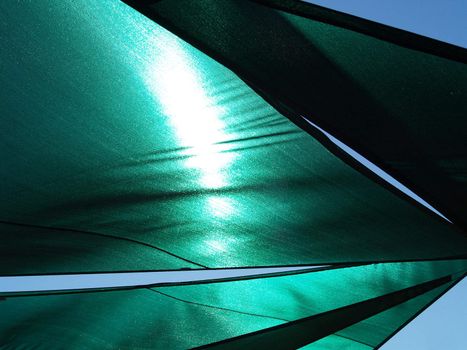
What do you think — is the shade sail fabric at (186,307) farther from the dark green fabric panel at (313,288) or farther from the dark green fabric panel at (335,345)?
the dark green fabric panel at (335,345)

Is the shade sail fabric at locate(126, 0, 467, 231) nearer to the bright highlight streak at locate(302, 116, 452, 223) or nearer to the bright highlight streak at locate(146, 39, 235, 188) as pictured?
the bright highlight streak at locate(302, 116, 452, 223)

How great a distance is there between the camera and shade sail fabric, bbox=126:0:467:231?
211 centimetres

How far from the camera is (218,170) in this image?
9.75 feet

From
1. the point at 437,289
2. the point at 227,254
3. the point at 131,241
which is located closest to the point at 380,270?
the point at 437,289

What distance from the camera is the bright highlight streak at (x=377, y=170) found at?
8.87 feet

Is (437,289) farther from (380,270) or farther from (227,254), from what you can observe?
(227,254)

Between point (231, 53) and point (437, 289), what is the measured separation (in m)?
2.51

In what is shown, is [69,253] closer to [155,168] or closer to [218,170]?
[155,168]

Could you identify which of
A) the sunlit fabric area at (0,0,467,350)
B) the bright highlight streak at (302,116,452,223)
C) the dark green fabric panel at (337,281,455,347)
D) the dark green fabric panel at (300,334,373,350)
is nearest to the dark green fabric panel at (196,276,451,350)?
the sunlit fabric area at (0,0,467,350)

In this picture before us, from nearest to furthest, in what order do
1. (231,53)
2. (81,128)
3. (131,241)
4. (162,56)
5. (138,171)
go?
(231,53), (162,56), (81,128), (138,171), (131,241)

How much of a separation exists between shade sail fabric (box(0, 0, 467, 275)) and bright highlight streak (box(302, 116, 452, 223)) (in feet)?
0.17

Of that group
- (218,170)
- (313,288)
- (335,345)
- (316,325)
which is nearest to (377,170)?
(218,170)

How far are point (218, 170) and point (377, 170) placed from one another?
77 cm

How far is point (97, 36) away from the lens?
94.8 inches
